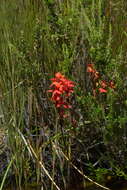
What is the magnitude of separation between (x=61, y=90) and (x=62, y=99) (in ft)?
0.25

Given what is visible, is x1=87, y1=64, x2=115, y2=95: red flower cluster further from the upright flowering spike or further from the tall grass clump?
the upright flowering spike

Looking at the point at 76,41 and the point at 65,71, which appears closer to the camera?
the point at 65,71

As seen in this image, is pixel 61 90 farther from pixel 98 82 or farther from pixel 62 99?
pixel 98 82

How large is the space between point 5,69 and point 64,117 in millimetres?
481

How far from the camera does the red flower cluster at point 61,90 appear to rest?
242cm

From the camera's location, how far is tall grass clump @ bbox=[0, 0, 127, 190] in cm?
250

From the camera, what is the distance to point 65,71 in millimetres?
2461

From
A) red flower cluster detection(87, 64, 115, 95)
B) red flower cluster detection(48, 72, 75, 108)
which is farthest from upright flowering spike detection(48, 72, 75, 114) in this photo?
red flower cluster detection(87, 64, 115, 95)

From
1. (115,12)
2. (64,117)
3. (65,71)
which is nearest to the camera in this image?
(65,71)

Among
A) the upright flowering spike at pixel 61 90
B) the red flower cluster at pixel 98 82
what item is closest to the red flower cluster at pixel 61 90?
the upright flowering spike at pixel 61 90

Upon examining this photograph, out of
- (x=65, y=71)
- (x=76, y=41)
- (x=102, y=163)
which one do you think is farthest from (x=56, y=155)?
(x=76, y=41)

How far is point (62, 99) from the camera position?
248cm

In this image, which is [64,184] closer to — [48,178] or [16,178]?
[48,178]

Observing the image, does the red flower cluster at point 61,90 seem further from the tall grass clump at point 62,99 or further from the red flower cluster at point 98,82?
the red flower cluster at point 98,82
